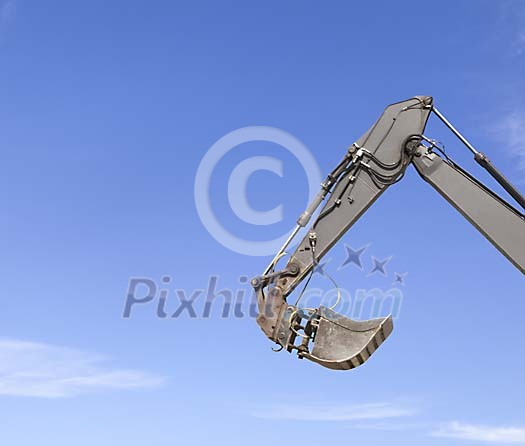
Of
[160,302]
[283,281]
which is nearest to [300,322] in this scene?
[283,281]

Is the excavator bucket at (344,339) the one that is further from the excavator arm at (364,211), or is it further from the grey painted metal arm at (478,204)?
the grey painted metal arm at (478,204)

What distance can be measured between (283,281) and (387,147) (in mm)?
2010

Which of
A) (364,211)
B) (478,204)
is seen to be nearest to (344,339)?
(364,211)

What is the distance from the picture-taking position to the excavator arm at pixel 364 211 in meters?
7.97

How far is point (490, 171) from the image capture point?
8.27m

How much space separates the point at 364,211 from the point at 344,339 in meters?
1.58

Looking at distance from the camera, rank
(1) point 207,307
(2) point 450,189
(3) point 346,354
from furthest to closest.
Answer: (1) point 207,307, (2) point 450,189, (3) point 346,354

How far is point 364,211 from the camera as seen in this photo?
28.1 ft

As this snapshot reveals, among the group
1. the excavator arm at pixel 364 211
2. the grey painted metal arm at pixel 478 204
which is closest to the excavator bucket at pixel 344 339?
the excavator arm at pixel 364 211

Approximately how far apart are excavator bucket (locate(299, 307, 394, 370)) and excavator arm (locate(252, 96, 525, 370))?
0.01m

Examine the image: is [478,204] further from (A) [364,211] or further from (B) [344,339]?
(B) [344,339]

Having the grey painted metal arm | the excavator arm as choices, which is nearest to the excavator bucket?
the excavator arm

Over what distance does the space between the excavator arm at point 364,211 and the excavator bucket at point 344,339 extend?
0.01 metres

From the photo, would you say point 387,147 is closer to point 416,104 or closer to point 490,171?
point 416,104
